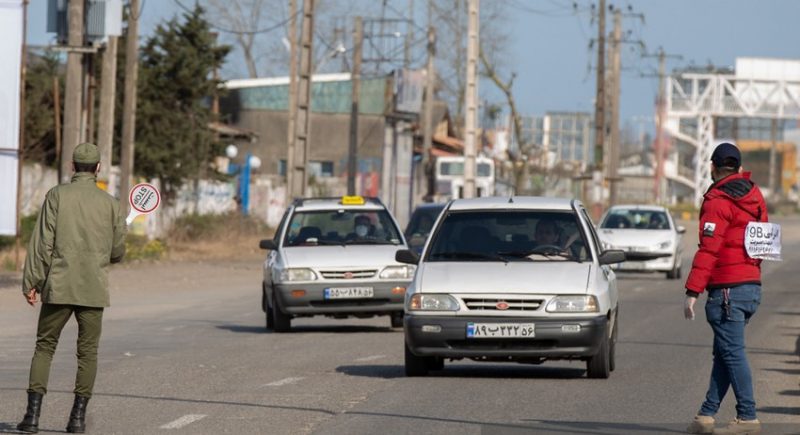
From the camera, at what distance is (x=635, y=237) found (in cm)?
3688

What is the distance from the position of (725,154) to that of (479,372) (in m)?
5.37

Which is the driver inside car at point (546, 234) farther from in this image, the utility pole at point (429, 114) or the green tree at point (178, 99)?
the utility pole at point (429, 114)

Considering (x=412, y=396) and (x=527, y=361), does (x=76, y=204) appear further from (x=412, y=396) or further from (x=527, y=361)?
(x=527, y=361)

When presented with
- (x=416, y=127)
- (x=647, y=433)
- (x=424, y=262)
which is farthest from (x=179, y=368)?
(x=416, y=127)

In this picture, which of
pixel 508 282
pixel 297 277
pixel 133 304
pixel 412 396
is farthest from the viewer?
pixel 133 304

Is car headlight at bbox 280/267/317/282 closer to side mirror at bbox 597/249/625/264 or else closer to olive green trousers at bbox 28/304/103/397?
side mirror at bbox 597/249/625/264

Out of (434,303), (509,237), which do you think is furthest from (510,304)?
(509,237)

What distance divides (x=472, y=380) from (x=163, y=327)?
8.39 meters

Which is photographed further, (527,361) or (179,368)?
(179,368)

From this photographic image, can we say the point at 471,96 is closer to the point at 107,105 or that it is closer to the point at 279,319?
the point at 107,105

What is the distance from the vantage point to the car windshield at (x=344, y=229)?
69.9 feet

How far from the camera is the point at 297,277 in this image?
2033 cm

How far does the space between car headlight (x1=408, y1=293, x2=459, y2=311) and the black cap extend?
159 inches

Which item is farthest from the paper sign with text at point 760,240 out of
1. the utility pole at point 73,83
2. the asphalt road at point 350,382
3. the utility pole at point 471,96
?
the utility pole at point 471,96
